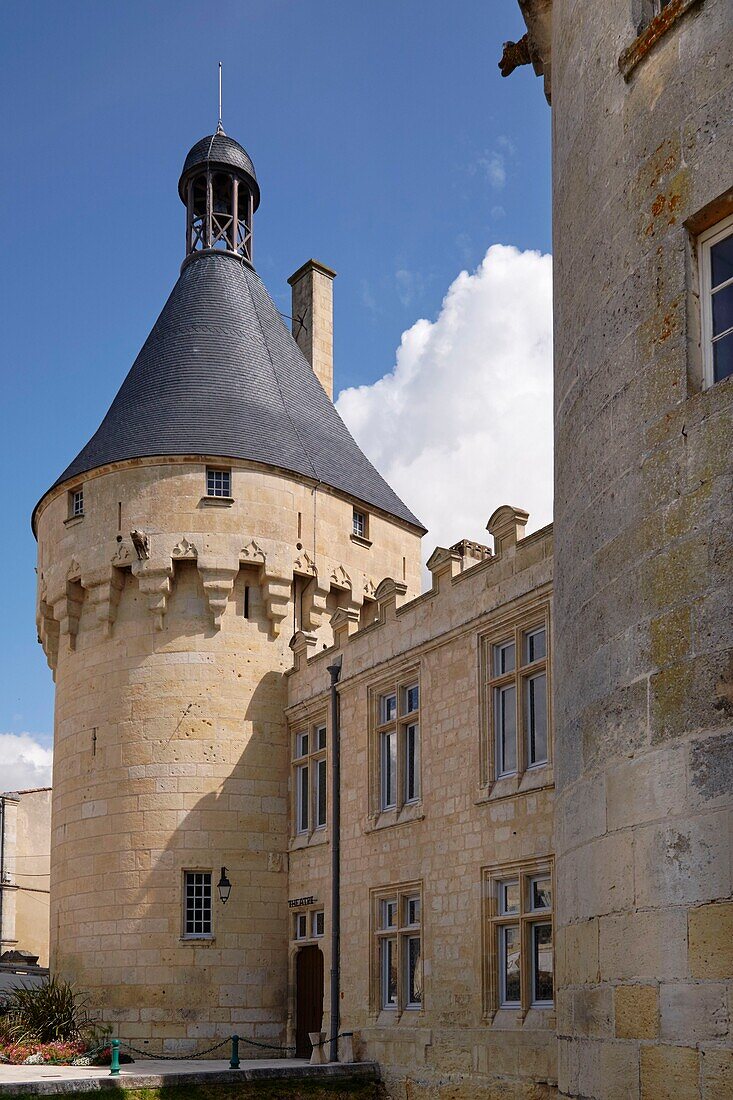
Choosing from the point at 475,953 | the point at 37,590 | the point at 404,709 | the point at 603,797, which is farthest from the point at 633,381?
the point at 37,590

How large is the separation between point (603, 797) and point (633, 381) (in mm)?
1850

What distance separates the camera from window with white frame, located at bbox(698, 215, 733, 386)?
560 centimetres

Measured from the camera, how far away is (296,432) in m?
20.5

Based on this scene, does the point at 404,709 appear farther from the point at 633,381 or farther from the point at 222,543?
the point at 633,381

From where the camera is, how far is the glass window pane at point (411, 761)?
15672mm

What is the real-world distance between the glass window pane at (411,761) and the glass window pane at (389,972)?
1.70 metres

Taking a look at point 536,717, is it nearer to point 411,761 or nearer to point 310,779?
point 411,761

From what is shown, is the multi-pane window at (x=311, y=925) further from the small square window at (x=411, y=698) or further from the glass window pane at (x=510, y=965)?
the glass window pane at (x=510, y=965)

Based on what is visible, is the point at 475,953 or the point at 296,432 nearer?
the point at 475,953

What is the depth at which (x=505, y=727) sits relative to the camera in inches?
555

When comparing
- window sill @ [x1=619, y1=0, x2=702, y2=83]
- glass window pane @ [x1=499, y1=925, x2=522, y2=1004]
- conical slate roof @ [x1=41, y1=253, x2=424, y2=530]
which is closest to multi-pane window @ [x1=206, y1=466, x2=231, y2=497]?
conical slate roof @ [x1=41, y1=253, x2=424, y2=530]

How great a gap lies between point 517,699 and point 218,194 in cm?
1340

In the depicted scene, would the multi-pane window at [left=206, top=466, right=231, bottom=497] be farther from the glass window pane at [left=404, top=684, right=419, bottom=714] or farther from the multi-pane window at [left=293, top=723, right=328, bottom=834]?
the glass window pane at [left=404, top=684, right=419, bottom=714]

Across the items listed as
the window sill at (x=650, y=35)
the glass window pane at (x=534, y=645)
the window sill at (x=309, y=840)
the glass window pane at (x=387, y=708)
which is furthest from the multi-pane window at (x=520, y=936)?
the window sill at (x=650, y=35)
